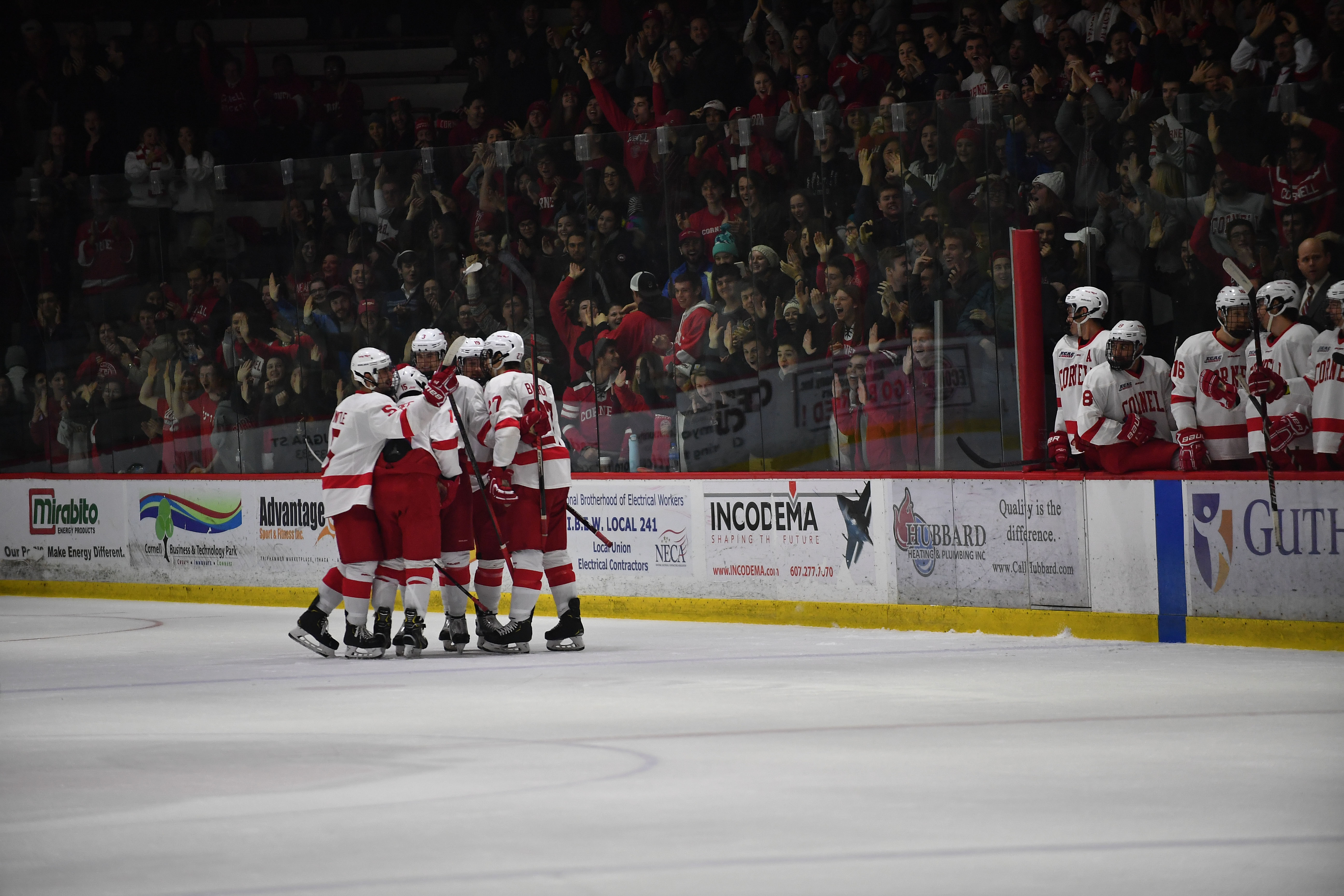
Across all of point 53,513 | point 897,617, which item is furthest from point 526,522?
point 53,513

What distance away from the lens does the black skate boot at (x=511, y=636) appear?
33.4ft

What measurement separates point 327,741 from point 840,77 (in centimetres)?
835

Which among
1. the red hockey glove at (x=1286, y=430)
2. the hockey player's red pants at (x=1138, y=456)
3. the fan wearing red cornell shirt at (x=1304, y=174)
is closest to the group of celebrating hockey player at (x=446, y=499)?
the hockey player's red pants at (x=1138, y=456)

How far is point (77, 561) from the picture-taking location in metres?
15.7

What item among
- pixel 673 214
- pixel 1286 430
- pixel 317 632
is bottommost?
pixel 317 632

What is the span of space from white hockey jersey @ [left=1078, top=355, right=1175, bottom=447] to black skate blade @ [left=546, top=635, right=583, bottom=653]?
10.6ft

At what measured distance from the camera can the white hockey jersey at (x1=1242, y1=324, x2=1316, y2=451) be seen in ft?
32.7

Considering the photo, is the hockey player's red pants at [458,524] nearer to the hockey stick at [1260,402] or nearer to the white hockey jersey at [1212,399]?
the white hockey jersey at [1212,399]

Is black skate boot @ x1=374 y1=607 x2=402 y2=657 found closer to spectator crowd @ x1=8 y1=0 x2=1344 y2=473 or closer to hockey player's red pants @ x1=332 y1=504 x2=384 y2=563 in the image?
hockey player's red pants @ x1=332 y1=504 x2=384 y2=563

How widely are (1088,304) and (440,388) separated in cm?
397

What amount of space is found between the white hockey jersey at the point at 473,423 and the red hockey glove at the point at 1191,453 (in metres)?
3.96

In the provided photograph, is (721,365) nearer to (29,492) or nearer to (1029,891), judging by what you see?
(29,492)

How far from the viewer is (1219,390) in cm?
1020

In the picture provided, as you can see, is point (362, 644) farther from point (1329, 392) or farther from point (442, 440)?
point (1329, 392)
